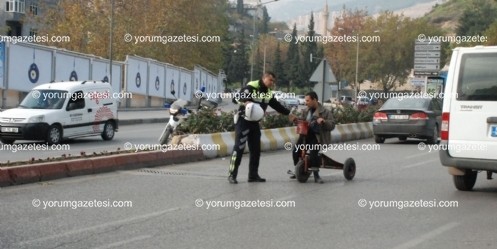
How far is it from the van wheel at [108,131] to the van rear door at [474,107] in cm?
1338

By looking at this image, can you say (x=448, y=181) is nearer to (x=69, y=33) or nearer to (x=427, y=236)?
(x=427, y=236)

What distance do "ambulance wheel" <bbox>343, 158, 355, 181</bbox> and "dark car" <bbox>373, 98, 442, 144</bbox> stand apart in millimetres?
9799

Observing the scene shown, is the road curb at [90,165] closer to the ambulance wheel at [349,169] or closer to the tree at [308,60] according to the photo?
the ambulance wheel at [349,169]

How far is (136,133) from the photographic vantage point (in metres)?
27.7

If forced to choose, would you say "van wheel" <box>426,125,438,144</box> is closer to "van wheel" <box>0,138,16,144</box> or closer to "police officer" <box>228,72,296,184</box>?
"police officer" <box>228,72,296,184</box>

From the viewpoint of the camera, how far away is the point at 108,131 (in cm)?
2312

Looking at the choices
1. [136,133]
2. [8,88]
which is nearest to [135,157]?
[136,133]

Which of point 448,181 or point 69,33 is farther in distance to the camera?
point 69,33

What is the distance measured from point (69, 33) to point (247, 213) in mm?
60499

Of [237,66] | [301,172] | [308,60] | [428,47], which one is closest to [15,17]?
[308,60]

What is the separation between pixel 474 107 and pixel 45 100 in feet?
43.0

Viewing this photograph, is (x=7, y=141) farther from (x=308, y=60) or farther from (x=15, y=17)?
(x=308, y=60)

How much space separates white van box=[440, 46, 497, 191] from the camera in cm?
1141

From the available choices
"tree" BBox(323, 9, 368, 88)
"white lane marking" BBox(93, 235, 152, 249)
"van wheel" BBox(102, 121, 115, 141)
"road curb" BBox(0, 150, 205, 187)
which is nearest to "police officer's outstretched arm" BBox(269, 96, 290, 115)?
"road curb" BBox(0, 150, 205, 187)
